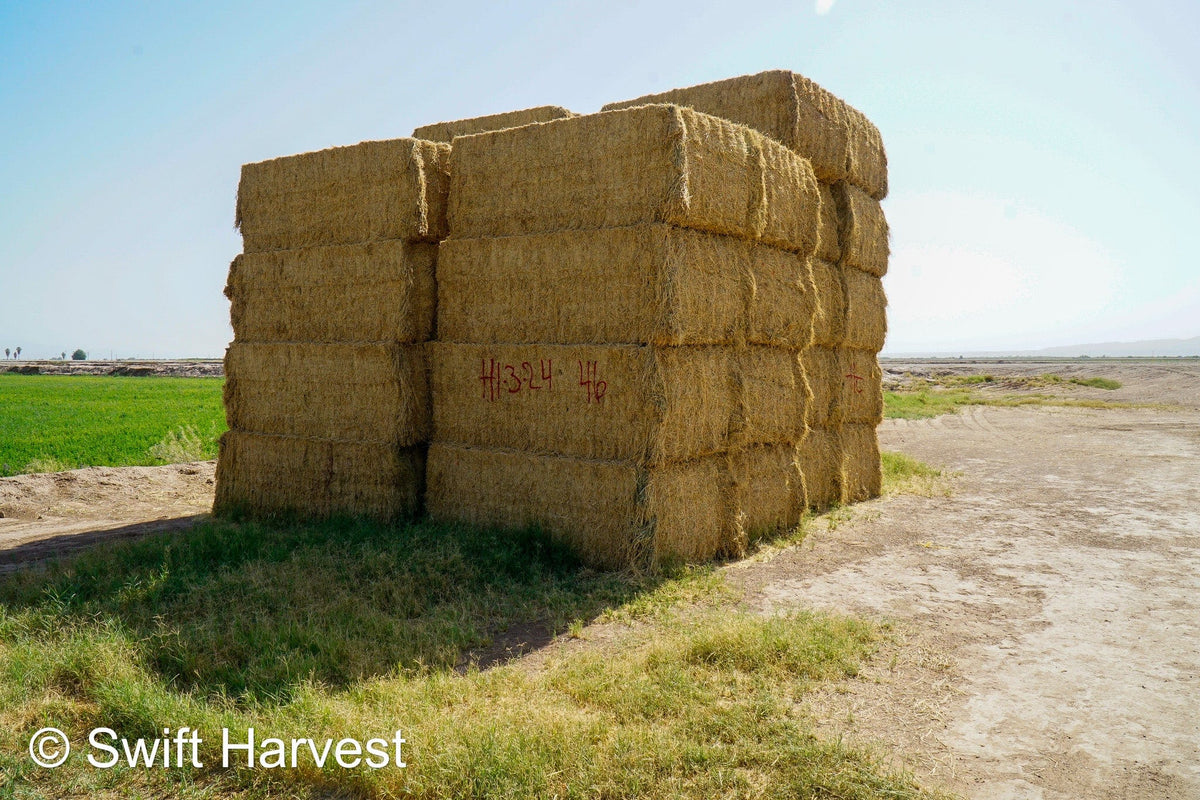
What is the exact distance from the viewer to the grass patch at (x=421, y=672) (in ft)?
12.8

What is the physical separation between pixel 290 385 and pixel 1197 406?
38.0 meters

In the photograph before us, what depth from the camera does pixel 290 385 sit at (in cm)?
952

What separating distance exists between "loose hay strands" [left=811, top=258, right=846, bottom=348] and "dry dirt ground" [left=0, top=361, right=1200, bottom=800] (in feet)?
7.79

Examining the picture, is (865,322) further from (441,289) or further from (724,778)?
(724,778)

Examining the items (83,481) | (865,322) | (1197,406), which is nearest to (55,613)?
(83,481)

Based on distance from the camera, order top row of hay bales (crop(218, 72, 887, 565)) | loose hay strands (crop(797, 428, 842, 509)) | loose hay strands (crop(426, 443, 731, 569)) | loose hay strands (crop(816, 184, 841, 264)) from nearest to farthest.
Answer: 1. loose hay strands (crop(426, 443, 731, 569))
2. top row of hay bales (crop(218, 72, 887, 565))
3. loose hay strands (crop(797, 428, 842, 509))
4. loose hay strands (crop(816, 184, 841, 264))

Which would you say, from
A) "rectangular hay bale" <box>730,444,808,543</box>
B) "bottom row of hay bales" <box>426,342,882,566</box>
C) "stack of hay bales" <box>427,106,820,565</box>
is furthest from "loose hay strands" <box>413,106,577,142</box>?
"rectangular hay bale" <box>730,444,808,543</box>

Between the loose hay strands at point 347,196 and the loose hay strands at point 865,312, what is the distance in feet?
19.0

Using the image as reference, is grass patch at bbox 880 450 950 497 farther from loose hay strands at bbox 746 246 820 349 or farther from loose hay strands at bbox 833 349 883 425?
loose hay strands at bbox 746 246 820 349

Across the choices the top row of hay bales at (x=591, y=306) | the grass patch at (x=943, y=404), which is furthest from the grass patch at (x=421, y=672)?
the grass patch at (x=943, y=404)

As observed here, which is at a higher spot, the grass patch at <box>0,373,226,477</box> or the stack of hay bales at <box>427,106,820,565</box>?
the stack of hay bales at <box>427,106,820,565</box>

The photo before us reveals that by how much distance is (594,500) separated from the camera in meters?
7.51

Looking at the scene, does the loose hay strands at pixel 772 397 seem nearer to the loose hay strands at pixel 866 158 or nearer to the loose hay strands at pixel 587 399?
the loose hay strands at pixel 587 399

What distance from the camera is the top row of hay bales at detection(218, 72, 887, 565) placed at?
7426mm
